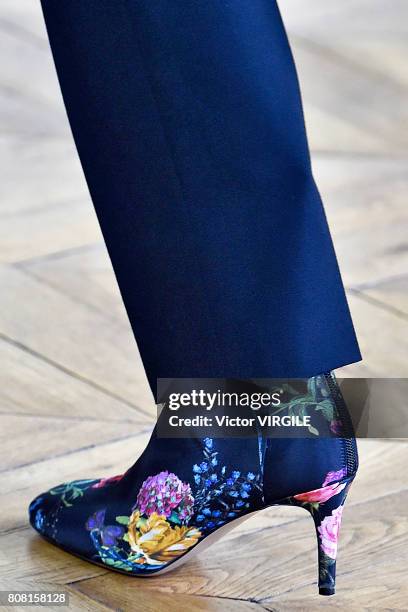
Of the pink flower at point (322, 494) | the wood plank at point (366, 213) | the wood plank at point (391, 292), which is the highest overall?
the wood plank at point (366, 213)

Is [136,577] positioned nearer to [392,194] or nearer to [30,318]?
[30,318]

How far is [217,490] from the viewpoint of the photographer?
79cm

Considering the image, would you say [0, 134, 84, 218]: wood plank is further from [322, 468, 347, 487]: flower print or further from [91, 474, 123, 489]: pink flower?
[322, 468, 347, 487]: flower print

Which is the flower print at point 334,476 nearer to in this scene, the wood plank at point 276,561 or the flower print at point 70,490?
the wood plank at point 276,561

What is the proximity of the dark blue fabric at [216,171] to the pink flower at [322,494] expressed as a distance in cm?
9

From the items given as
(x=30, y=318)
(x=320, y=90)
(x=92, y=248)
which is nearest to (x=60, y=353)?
(x=30, y=318)

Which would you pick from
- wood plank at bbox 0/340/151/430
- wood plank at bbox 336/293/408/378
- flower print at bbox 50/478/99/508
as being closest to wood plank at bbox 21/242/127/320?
wood plank at bbox 0/340/151/430

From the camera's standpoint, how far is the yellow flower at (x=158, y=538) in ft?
2.64

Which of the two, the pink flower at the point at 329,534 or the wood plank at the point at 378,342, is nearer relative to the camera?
the pink flower at the point at 329,534

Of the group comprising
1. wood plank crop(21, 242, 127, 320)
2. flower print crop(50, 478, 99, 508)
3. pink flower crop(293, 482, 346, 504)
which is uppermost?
wood plank crop(21, 242, 127, 320)

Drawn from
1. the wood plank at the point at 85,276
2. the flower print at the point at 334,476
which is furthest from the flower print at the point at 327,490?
the wood plank at the point at 85,276

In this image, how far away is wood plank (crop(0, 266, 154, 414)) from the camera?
115cm

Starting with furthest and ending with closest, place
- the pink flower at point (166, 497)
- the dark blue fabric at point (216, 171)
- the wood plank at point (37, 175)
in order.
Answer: the wood plank at point (37, 175) → the pink flower at point (166, 497) → the dark blue fabric at point (216, 171)

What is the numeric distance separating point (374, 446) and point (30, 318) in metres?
0.43
